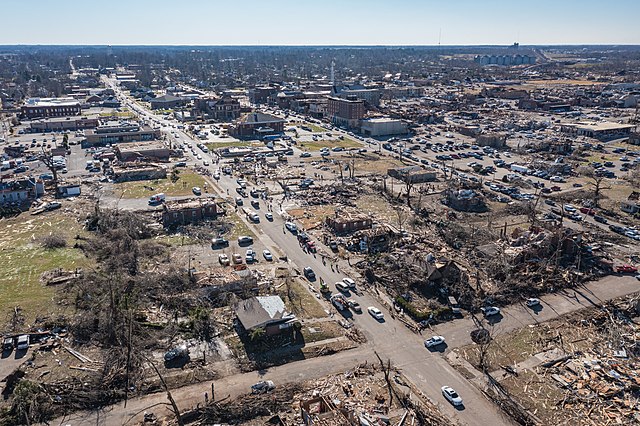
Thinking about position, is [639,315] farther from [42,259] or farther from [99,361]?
[42,259]

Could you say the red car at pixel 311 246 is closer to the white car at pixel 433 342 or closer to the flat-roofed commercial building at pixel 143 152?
the white car at pixel 433 342

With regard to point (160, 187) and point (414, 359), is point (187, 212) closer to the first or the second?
point (160, 187)

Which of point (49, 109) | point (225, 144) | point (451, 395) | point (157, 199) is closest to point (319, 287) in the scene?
point (451, 395)

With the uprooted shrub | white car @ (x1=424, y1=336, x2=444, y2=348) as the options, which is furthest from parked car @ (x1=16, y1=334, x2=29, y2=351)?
white car @ (x1=424, y1=336, x2=444, y2=348)

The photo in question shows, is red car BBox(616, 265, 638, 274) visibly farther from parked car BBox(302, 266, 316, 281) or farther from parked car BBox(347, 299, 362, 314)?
parked car BBox(302, 266, 316, 281)

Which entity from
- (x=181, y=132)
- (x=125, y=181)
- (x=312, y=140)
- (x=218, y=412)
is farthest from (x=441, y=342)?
(x=181, y=132)

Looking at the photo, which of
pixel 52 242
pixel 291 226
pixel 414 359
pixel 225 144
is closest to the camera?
pixel 414 359
